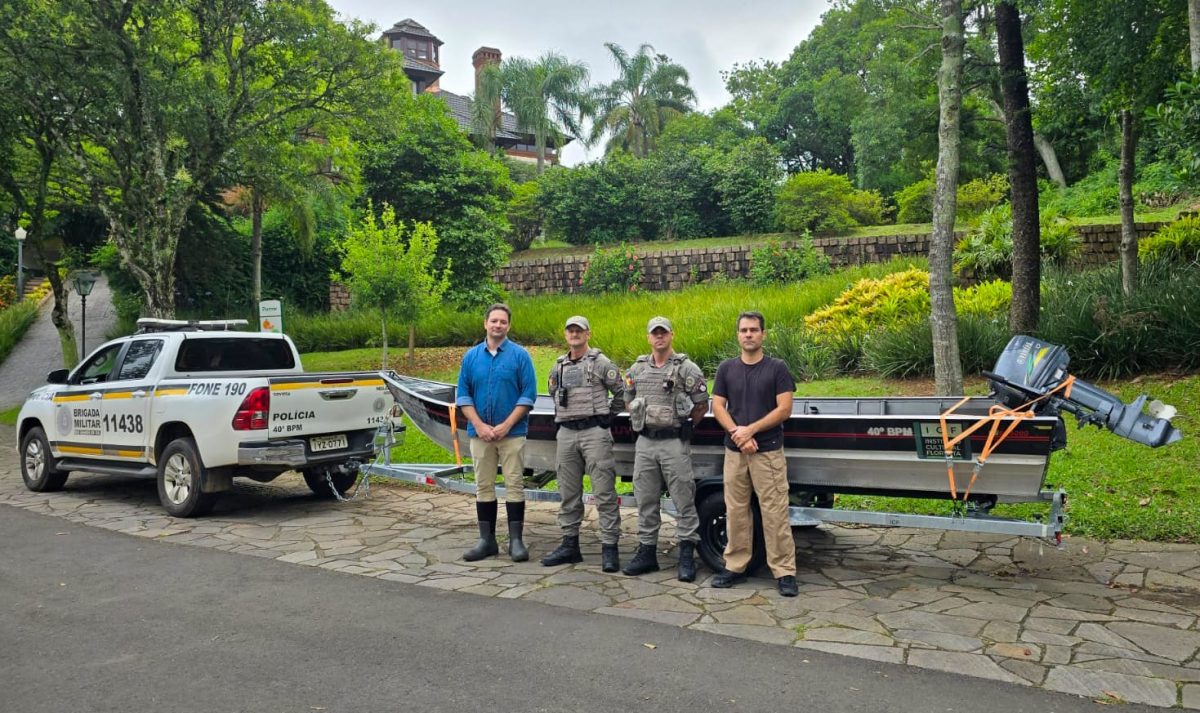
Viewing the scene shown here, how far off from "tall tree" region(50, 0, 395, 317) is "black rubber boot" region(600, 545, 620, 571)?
12.6 m

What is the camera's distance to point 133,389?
29.3 feet

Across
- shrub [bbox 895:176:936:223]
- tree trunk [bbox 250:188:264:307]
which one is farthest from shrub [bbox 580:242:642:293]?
tree trunk [bbox 250:188:264:307]

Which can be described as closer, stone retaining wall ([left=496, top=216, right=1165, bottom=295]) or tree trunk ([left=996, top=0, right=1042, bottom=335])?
tree trunk ([left=996, top=0, right=1042, bottom=335])

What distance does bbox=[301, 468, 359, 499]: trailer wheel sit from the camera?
9352mm

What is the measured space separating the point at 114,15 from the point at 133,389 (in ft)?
29.1

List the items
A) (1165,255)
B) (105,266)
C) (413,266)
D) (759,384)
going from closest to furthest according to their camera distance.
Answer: (759,384) < (1165,255) < (413,266) < (105,266)

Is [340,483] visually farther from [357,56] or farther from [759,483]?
[357,56]

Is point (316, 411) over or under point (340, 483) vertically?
over

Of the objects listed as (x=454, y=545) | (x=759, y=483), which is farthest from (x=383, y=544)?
(x=759, y=483)

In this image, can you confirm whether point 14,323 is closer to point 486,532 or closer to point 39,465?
point 39,465

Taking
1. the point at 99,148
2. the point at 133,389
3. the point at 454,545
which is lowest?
the point at 454,545

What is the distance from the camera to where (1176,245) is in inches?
536

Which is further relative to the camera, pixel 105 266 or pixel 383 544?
pixel 105 266

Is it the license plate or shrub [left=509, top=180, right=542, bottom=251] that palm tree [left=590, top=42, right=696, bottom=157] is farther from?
the license plate
